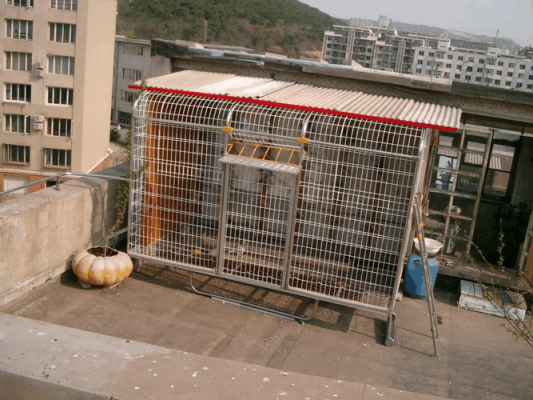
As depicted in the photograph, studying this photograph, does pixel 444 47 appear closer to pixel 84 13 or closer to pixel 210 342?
pixel 84 13

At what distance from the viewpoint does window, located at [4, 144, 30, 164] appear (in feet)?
141

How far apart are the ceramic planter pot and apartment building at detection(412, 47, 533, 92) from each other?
126339mm

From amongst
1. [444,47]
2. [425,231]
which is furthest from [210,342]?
[444,47]

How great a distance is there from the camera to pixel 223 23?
278 ft

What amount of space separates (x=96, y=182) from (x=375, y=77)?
149 inches

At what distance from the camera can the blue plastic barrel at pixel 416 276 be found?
717 centimetres

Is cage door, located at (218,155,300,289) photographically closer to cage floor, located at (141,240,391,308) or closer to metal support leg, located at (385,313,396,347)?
cage floor, located at (141,240,391,308)

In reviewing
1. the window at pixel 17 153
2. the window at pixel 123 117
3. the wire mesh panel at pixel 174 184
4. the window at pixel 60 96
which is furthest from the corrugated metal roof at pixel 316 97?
the window at pixel 123 117

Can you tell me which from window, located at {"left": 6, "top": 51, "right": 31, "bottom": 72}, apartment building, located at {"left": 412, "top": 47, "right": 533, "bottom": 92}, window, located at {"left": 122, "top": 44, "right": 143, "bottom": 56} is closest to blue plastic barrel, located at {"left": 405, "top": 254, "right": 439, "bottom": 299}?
window, located at {"left": 6, "top": 51, "right": 31, "bottom": 72}

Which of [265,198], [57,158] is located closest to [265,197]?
[265,198]

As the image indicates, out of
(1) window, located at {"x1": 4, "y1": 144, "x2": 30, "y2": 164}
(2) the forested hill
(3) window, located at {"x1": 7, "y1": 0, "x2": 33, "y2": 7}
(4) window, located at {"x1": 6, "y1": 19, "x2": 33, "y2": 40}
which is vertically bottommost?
(1) window, located at {"x1": 4, "y1": 144, "x2": 30, "y2": 164}

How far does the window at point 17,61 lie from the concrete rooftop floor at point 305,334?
39.5 metres

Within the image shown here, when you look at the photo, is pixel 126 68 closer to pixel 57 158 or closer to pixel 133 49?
pixel 133 49

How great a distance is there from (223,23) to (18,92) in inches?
1896
